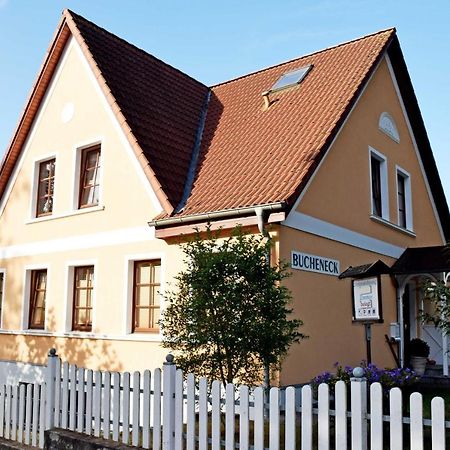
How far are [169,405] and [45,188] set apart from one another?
9.33 meters

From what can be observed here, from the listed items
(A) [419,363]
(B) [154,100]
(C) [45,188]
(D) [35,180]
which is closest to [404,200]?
(A) [419,363]

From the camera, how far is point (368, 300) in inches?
309

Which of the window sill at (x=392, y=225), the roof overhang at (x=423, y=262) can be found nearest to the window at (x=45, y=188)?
the window sill at (x=392, y=225)

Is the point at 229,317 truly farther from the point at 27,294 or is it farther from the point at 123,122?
the point at 27,294

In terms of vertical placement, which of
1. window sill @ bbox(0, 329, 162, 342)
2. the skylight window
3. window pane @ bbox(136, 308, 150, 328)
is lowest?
window sill @ bbox(0, 329, 162, 342)

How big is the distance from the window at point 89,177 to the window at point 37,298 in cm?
209

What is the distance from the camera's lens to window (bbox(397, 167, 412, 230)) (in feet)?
49.3

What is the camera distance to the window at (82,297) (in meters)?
12.6

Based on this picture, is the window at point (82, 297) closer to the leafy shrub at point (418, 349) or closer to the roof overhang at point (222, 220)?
the roof overhang at point (222, 220)

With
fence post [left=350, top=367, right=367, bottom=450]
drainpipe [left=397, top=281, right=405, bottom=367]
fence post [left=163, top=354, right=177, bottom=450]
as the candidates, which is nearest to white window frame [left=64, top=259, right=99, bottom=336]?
fence post [left=163, top=354, right=177, bottom=450]

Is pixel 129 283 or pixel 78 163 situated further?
pixel 78 163

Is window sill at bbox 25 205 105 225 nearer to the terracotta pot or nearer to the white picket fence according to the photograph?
the white picket fence

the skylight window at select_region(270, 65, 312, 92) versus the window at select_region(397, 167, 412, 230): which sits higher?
the skylight window at select_region(270, 65, 312, 92)

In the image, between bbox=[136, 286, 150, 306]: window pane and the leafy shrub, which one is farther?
the leafy shrub
